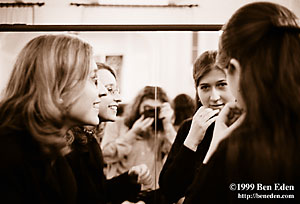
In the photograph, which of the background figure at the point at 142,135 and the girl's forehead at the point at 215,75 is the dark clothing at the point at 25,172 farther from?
the girl's forehead at the point at 215,75

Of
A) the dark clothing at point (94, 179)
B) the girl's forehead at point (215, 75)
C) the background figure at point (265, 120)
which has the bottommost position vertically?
the dark clothing at point (94, 179)

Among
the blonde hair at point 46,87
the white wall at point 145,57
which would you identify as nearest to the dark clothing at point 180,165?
the white wall at point 145,57

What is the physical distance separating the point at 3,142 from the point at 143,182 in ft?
2.58

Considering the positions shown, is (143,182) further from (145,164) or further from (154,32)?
(154,32)

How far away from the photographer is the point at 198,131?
1468 mm

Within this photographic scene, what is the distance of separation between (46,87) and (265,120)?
735 mm

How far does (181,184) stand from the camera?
1.46 m

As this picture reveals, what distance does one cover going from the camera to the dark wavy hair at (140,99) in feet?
5.07

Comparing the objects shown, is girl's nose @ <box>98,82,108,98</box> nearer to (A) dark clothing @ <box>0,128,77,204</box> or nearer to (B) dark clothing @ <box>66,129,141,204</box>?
(B) dark clothing @ <box>66,129,141,204</box>

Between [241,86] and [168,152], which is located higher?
[241,86]

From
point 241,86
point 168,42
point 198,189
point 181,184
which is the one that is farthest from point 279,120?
point 168,42

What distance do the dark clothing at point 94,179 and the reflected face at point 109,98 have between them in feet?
0.42

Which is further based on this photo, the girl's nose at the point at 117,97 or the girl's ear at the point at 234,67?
the girl's nose at the point at 117,97

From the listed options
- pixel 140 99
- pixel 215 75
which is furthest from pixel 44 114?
pixel 215 75
